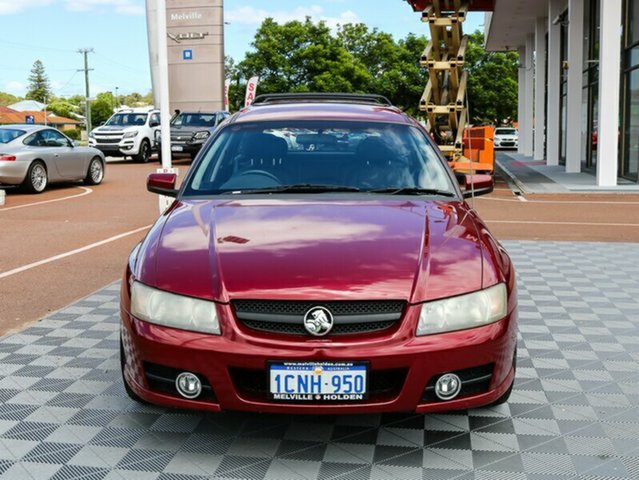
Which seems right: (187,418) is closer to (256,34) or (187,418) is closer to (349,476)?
(349,476)

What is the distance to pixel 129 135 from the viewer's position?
2802 cm

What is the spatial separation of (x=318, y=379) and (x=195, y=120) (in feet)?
88.3

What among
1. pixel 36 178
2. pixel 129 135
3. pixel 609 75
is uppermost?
pixel 609 75

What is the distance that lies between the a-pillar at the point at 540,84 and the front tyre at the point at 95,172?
2059 cm

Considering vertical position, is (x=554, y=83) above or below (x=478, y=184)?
Result: above

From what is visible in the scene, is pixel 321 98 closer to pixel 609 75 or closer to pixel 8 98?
pixel 609 75

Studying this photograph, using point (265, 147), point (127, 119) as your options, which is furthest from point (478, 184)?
point (127, 119)

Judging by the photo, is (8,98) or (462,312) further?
(8,98)

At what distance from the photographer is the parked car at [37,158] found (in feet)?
52.9

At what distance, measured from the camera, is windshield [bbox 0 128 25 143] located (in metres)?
16.4

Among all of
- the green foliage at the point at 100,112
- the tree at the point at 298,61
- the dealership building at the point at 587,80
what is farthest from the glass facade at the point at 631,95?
the green foliage at the point at 100,112

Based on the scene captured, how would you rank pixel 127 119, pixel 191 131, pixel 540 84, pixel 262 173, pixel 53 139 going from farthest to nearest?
pixel 540 84, pixel 127 119, pixel 191 131, pixel 53 139, pixel 262 173

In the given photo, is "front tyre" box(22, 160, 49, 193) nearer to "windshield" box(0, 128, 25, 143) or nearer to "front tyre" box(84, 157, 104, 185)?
"windshield" box(0, 128, 25, 143)

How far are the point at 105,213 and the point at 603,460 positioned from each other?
439 inches
